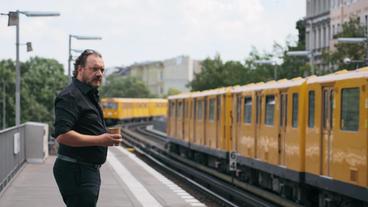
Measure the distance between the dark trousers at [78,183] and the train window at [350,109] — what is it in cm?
827

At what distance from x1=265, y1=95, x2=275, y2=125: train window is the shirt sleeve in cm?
1612

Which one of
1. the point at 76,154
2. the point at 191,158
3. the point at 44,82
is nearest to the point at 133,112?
the point at 44,82

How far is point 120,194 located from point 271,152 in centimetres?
446

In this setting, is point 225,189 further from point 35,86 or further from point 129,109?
point 35,86

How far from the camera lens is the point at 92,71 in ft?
27.2

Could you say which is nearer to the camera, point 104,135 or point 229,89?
point 104,135

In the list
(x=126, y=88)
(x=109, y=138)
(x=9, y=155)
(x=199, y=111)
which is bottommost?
(x=9, y=155)

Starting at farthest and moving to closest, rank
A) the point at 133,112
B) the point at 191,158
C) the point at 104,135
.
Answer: the point at 133,112
the point at 191,158
the point at 104,135

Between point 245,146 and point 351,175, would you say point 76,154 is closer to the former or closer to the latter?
point 351,175

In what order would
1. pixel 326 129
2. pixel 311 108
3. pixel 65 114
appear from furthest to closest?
pixel 311 108
pixel 326 129
pixel 65 114

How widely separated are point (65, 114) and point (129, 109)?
326 ft

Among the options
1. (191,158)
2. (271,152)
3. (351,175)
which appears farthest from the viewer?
(191,158)

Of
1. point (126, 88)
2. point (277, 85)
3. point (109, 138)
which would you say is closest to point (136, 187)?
point (277, 85)

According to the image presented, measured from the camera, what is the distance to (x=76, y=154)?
27.2ft
